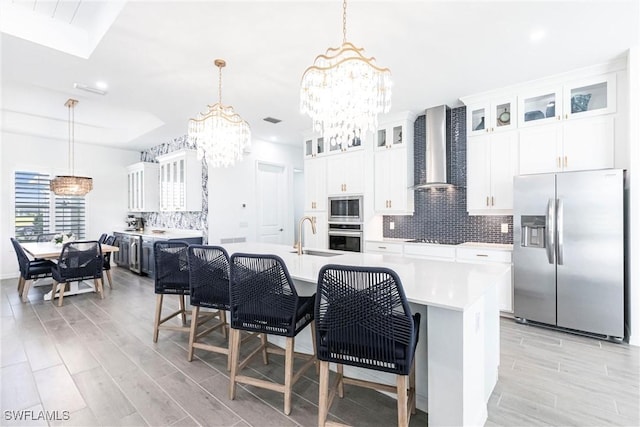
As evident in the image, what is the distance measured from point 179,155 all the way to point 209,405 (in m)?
5.05

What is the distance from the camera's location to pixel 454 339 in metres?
1.52

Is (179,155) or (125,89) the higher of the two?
(125,89)

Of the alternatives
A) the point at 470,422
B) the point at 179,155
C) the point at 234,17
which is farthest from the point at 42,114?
the point at 470,422

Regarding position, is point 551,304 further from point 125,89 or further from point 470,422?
point 125,89

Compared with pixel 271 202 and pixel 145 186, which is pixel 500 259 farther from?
pixel 145 186

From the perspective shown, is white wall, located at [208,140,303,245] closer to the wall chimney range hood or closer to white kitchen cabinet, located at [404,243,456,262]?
white kitchen cabinet, located at [404,243,456,262]

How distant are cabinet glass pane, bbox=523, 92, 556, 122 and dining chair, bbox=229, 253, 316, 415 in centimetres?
360

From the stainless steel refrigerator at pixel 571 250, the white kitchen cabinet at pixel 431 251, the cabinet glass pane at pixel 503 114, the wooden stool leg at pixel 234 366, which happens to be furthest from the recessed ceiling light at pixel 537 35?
the wooden stool leg at pixel 234 366

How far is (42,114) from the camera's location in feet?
18.0

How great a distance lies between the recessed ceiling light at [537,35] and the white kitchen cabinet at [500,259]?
2.23 meters

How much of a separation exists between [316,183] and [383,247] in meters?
1.82

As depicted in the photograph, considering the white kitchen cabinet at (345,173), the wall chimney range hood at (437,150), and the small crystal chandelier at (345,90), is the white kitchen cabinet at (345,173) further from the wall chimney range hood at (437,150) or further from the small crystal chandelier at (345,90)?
the small crystal chandelier at (345,90)

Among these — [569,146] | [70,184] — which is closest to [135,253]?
[70,184]

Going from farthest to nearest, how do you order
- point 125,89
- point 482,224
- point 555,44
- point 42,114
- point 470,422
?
point 42,114 → point 482,224 → point 125,89 → point 555,44 → point 470,422
